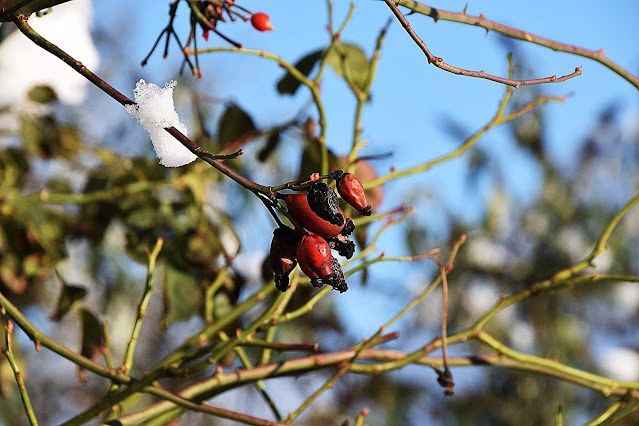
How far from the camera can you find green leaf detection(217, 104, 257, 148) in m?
0.74

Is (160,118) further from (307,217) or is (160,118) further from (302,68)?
(302,68)

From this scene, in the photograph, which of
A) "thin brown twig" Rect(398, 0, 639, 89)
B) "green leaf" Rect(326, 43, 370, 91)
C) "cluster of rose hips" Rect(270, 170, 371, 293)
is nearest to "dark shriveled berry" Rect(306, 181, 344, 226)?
"cluster of rose hips" Rect(270, 170, 371, 293)

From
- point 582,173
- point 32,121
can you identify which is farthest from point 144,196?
point 582,173

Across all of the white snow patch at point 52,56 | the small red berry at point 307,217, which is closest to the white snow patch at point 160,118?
the small red berry at point 307,217

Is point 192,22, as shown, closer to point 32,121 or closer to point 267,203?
point 267,203

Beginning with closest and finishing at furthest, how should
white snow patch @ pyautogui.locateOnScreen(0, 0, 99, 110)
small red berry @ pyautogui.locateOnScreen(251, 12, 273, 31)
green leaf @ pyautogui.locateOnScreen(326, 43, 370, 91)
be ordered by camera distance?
small red berry @ pyautogui.locateOnScreen(251, 12, 273, 31)
green leaf @ pyautogui.locateOnScreen(326, 43, 370, 91)
white snow patch @ pyautogui.locateOnScreen(0, 0, 99, 110)

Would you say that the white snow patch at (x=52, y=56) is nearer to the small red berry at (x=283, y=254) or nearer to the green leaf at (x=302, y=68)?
the green leaf at (x=302, y=68)

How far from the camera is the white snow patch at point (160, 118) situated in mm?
292

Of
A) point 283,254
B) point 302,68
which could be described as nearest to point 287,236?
point 283,254

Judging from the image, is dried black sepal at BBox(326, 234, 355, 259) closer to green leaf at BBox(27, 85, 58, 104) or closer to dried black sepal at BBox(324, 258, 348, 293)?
dried black sepal at BBox(324, 258, 348, 293)

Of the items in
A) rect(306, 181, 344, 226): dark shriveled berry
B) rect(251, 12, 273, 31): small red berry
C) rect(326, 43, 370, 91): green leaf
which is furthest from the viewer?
rect(326, 43, 370, 91): green leaf

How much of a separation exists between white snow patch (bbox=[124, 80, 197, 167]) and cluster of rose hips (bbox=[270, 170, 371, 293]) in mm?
53

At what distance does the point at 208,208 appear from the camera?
0.85 m

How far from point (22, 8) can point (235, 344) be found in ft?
0.81
